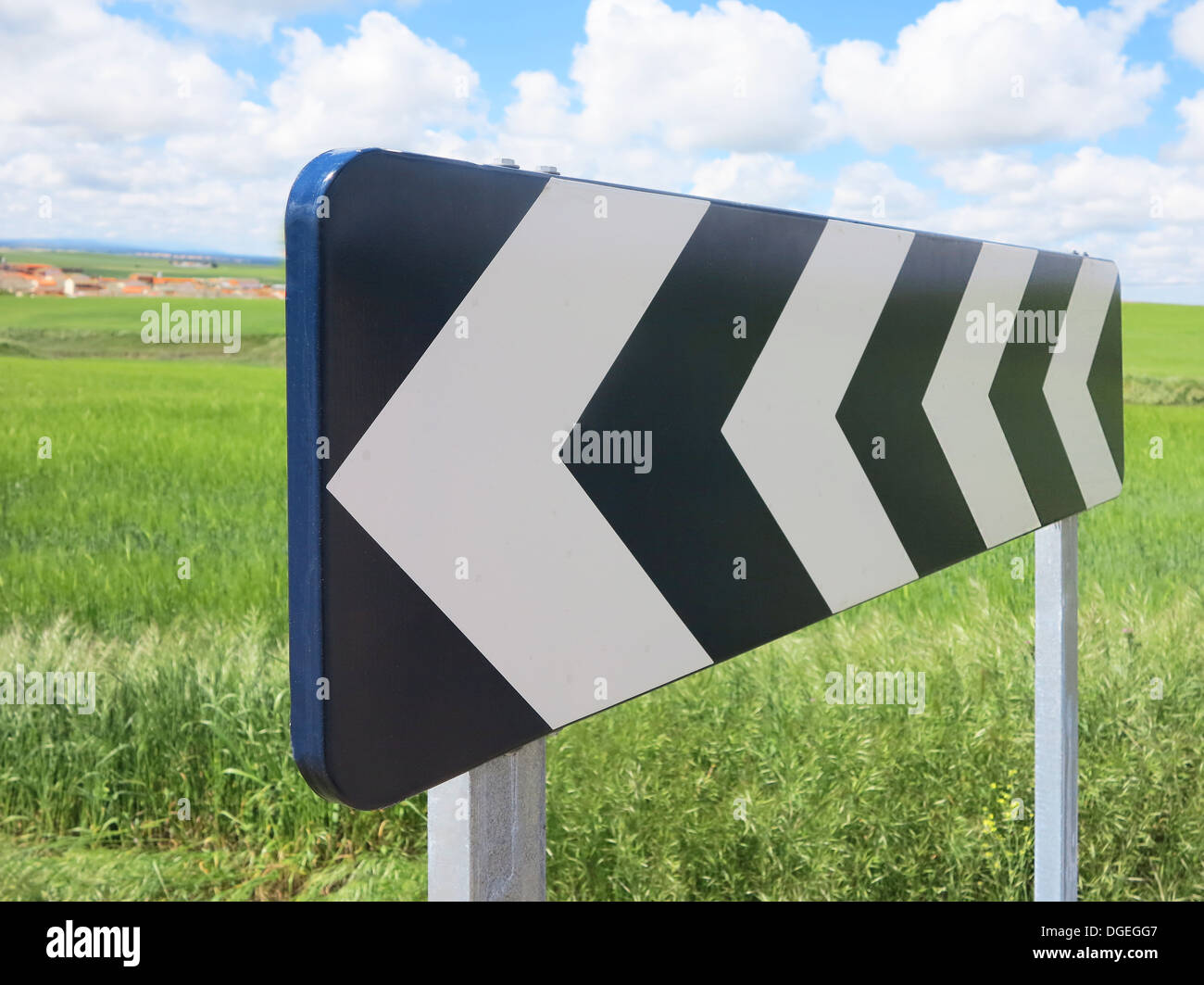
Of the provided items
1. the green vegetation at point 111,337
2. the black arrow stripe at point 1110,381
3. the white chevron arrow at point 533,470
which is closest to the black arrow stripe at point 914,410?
the white chevron arrow at point 533,470

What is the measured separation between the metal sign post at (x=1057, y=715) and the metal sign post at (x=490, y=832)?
70.5 inches

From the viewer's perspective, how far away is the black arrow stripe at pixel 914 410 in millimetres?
1446

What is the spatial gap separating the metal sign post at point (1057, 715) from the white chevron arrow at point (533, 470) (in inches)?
67.1

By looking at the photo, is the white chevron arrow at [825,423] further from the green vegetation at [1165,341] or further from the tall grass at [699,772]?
the green vegetation at [1165,341]

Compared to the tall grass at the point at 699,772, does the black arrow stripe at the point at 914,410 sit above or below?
above

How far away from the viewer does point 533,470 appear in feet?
2.93

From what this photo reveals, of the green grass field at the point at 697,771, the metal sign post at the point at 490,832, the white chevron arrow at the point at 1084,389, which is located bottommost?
the green grass field at the point at 697,771

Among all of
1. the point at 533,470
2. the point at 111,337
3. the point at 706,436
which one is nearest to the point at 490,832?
the point at 533,470

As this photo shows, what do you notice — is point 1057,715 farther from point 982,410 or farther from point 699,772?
point 699,772

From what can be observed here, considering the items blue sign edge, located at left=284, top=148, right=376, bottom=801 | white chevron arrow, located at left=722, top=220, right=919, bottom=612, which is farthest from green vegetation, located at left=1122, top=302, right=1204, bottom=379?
blue sign edge, located at left=284, top=148, right=376, bottom=801

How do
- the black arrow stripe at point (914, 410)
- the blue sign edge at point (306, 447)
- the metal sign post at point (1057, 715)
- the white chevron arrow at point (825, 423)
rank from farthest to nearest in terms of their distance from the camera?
1. the metal sign post at point (1057, 715)
2. the black arrow stripe at point (914, 410)
3. the white chevron arrow at point (825, 423)
4. the blue sign edge at point (306, 447)

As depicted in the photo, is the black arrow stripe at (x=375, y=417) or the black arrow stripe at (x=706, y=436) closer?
the black arrow stripe at (x=375, y=417)

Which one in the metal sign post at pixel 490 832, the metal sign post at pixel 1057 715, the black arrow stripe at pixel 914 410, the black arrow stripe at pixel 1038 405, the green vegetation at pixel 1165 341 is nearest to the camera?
the metal sign post at pixel 490 832

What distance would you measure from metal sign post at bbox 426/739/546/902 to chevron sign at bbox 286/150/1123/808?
0.09 meters
